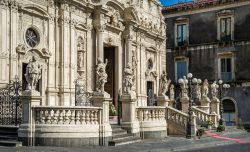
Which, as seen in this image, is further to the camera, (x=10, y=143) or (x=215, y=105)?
(x=215, y=105)

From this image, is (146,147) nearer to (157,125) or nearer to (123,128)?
(123,128)

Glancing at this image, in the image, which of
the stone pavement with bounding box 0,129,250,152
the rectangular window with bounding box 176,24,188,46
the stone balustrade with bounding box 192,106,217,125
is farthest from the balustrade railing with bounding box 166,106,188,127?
the rectangular window with bounding box 176,24,188,46

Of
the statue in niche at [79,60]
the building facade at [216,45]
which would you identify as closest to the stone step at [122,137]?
the statue in niche at [79,60]

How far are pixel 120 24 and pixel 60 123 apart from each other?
40.6 feet

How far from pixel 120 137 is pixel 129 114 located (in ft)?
4.74

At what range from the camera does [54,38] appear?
2183 centimetres

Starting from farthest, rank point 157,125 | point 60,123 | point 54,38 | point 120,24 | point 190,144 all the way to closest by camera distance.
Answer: point 120,24
point 54,38
point 157,125
point 190,144
point 60,123

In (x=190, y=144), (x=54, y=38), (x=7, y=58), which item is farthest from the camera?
(x=54, y=38)

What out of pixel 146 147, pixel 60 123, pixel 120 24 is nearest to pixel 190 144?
pixel 146 147

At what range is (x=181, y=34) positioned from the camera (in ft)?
131

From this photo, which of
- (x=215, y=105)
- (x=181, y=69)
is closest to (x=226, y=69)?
(x=181, y=69)

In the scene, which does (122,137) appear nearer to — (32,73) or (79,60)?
(32,73)

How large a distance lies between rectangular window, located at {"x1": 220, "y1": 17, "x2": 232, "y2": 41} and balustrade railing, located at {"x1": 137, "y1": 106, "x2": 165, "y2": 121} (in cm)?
1861

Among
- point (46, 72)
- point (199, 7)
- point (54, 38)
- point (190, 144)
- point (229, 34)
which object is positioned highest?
point (199, 7)
